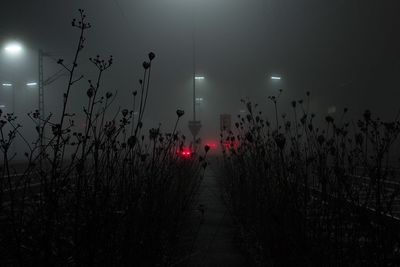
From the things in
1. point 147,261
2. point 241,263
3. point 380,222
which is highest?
point 380,222

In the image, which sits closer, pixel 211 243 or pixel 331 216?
pixel 331 216

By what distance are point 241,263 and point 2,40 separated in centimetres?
2980

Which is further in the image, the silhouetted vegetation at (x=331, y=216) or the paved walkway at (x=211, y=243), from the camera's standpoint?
the paved walkway at (x=211, y=243)

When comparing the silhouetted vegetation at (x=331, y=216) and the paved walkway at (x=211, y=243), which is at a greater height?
the silhouetted vegetation at (x=331, y=216)

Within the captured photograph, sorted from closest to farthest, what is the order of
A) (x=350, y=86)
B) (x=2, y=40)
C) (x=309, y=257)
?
(x=309, y=257) < (x=2, y=40) < (x=350, y=86)

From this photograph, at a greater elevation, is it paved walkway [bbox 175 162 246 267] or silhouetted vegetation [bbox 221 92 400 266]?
silhouetted vegetation [bbox 221 92 400 266]

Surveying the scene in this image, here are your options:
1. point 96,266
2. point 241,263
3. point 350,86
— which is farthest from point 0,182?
point 350,86

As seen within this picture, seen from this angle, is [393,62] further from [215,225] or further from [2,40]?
[215,225]

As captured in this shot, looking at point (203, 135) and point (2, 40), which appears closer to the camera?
point (2, 40)

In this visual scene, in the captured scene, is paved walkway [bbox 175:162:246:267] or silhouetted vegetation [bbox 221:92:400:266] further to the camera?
paved walkway [bbox 175:162:246:267]

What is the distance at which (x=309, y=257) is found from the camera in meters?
3.01

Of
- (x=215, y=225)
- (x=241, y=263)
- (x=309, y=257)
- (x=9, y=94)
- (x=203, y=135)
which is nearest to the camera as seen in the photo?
(x=309, y=257)

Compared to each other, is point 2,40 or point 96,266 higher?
point 2,40

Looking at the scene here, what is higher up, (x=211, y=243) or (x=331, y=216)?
(x=331, y=216)
